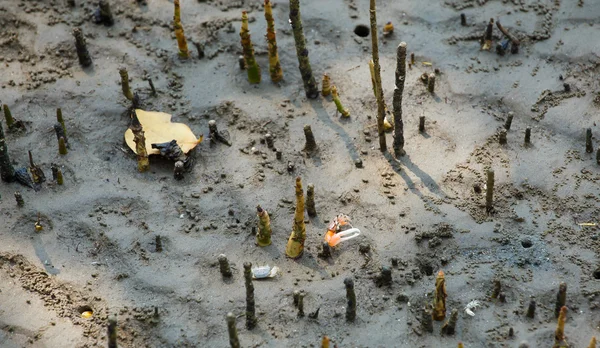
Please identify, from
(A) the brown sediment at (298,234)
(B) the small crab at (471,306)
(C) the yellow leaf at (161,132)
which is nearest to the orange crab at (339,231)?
(A) the brown sediment at (298,234)

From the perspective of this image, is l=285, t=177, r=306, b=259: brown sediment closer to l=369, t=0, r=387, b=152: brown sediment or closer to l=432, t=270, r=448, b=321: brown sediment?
l=432, t=270, r=448, b=321: brown sediment

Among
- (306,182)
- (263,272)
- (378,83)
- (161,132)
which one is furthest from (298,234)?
(161,132)

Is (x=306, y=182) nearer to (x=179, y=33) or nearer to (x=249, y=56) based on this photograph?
(x=249, y=56)

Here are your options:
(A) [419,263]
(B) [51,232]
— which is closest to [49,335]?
(B) [51,232]

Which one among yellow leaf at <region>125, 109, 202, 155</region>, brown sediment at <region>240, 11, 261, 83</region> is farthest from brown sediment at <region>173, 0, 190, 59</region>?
yellow leaf at <region>125, 109, 202, 155</region>

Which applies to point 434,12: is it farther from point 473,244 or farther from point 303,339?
point 303,339
